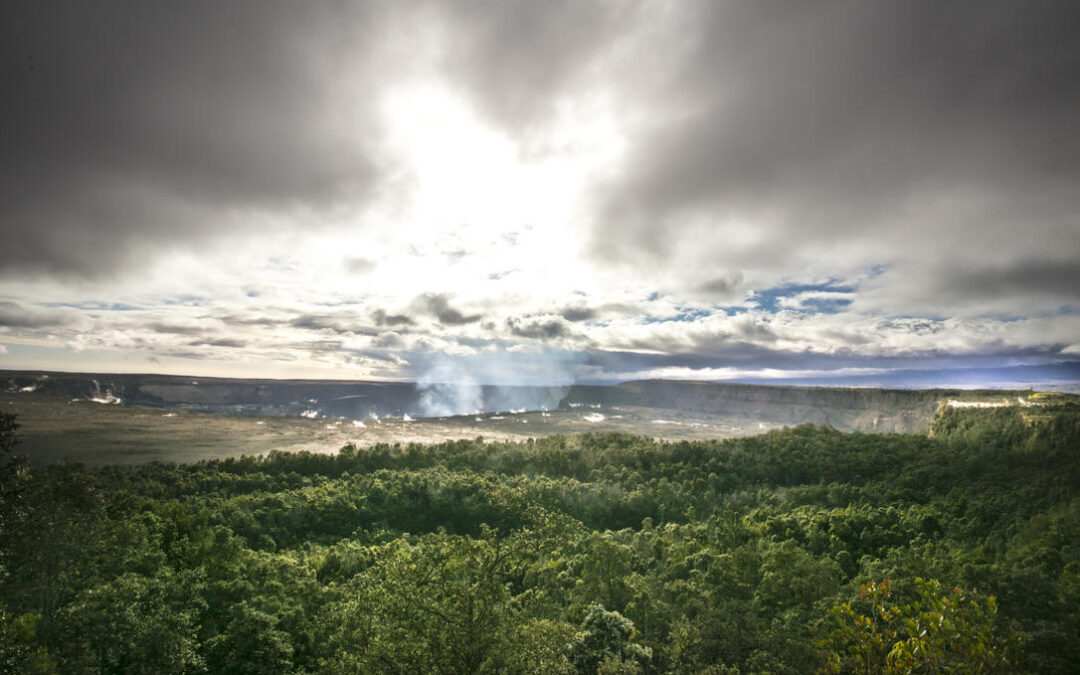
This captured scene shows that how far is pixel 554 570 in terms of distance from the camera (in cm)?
7312

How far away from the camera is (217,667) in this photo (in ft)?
140

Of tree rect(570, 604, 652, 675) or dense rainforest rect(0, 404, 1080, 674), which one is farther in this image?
tree rect(570, 604, 652, 675)

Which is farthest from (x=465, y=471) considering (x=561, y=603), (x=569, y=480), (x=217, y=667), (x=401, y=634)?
(x=401, y=634)

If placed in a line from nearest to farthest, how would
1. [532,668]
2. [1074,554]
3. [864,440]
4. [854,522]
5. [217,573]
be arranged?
[532,668]
[217,573]
[1074,554]
[854,522]
[864,440]

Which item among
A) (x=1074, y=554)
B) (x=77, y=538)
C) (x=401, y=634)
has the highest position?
(x=77, y=538)

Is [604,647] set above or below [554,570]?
above

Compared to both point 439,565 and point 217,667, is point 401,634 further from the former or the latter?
point 217,667

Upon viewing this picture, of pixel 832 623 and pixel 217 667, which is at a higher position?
pixel 832 623

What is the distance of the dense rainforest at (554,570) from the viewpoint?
33.2m

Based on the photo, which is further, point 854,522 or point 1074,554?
point 854,522

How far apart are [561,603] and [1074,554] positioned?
65292 mm

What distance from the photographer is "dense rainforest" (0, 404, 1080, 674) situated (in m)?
33.2

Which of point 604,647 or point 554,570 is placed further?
point 554,570

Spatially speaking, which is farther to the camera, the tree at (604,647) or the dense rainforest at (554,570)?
the tree at (604,647)
